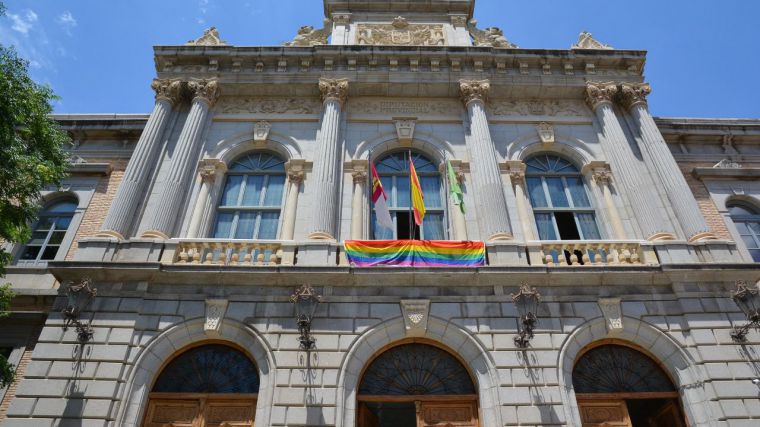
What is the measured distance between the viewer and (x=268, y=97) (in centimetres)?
1535

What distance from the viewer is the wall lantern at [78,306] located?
920cm

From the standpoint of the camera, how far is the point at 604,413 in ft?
31.0

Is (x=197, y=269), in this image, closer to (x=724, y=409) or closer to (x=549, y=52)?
(x=724, y=409)

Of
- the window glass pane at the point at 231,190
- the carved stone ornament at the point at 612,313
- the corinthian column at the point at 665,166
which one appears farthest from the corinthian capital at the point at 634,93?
the window glass pane at the point at 231,190

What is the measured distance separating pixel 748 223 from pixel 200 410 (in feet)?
52.0

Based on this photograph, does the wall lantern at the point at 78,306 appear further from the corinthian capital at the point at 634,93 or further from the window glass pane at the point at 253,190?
the corinthian capital at the point at 634,93

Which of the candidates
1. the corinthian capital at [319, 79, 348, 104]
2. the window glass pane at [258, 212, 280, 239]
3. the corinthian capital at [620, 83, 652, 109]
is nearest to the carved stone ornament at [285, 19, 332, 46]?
the corinthian capital at [319, 79, 348, 104]

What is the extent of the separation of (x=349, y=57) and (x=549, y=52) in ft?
21.7

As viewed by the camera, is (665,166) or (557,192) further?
(557,192)

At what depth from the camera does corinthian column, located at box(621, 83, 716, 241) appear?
11602 millimetres

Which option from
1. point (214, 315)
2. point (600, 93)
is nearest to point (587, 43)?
point (600, 93)

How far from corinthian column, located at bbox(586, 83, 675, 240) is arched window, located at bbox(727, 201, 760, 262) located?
3.69m

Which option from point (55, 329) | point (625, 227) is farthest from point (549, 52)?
point (55, 329)

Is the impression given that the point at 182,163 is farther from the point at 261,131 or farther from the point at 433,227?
the point at 433,227
